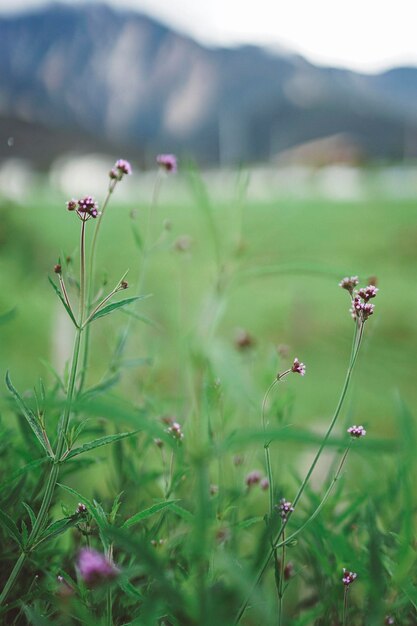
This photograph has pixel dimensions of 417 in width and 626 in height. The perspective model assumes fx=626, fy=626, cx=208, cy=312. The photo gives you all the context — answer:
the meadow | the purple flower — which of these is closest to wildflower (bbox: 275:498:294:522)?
the meadow

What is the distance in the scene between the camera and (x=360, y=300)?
260 mm

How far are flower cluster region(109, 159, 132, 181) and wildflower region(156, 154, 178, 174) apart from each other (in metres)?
0.08

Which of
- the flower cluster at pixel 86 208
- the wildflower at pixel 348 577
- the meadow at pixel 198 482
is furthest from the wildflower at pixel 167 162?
the wildflower at pixel 348 577

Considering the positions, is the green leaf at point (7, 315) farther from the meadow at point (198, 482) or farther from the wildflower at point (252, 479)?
the wildflower at point (252, 479)

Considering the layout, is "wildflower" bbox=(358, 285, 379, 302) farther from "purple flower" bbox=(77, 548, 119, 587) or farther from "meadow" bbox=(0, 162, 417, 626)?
"purple flower" bbox=(77, 548, 119, 587)

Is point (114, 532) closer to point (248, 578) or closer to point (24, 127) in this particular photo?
point (248, 578)

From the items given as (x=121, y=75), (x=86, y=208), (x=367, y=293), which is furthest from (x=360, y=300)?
(x=121, y=75)

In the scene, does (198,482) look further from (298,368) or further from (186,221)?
(186,221)

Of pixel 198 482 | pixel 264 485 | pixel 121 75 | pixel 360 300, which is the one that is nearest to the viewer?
pixel 198 482

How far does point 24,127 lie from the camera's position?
0.85 metres

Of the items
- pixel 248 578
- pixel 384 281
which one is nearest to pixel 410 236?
pixel 384 281

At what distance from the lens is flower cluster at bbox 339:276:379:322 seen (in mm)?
257

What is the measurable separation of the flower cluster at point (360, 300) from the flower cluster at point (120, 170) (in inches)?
4.6

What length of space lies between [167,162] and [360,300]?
0.18m
